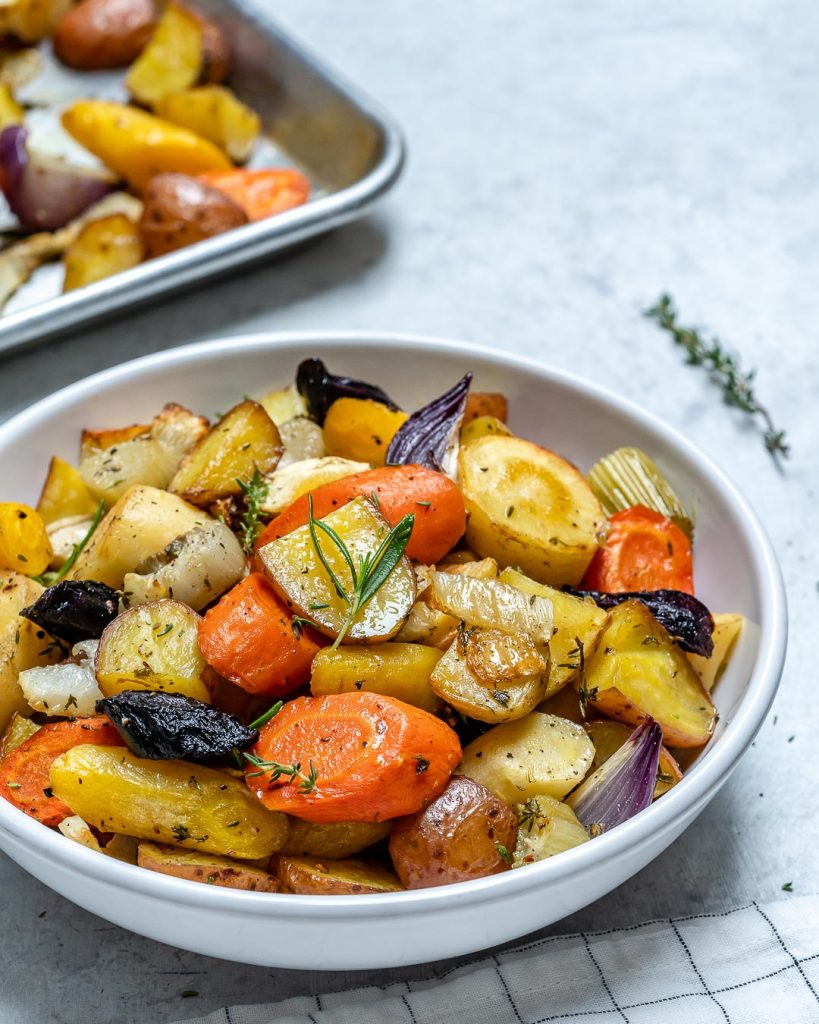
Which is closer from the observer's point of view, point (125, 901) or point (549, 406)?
point (125, 901)

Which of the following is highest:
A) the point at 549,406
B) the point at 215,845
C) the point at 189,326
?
the point at 549,406

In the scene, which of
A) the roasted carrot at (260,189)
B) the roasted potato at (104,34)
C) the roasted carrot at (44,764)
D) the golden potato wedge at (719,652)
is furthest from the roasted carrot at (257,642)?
the roasted potato at (104,34)

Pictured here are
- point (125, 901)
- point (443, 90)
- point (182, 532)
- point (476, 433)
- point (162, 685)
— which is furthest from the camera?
point (443, 90)

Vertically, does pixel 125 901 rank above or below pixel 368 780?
below

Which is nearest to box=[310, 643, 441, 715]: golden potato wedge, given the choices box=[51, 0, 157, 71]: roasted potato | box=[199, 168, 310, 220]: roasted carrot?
box=[199, 168, 310, 220]: roasted carrot

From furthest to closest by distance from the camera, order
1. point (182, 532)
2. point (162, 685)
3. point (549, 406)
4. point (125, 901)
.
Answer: point (549, 406) → point (182, 532) → point (162, 685) → point (125, 901)

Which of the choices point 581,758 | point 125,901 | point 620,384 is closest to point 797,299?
point 620,384

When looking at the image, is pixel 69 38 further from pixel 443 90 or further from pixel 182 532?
pixel 182 532
